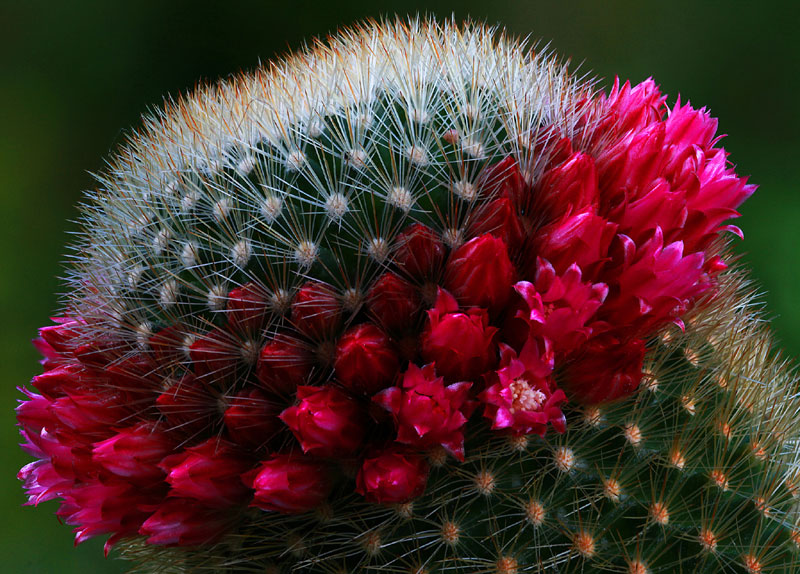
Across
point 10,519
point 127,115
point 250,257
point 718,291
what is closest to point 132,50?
point 127,115

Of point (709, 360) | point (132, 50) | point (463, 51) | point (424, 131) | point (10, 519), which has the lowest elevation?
point (10, 519)

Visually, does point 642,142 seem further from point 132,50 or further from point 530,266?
point 132,50

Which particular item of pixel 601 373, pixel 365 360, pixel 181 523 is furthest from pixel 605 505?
pixel 181 523

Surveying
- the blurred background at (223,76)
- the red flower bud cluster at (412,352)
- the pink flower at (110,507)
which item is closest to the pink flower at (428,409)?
the red flower bud cluster at (412,352)

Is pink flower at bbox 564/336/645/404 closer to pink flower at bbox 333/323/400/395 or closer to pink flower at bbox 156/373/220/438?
A: pink flower at bbox 333/323/400/395

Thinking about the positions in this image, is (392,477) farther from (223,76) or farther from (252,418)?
(223,76)

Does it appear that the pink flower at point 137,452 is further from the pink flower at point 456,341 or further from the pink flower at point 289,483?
the pink flower at point 456,341
